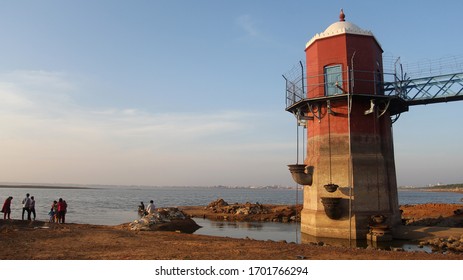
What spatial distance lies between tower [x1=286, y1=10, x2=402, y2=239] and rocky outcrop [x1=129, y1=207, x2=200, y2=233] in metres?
8.71

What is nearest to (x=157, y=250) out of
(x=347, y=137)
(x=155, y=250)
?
→ (x=155, y=250)

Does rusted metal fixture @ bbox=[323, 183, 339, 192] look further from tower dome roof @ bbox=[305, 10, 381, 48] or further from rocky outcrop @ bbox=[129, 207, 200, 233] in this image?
rocky outcrop @ bbox=[129, 207, 200, 233]

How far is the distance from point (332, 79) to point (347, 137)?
3.86 metres

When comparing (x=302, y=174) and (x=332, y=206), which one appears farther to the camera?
(x=302, y=174)

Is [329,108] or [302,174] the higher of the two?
[329,108]

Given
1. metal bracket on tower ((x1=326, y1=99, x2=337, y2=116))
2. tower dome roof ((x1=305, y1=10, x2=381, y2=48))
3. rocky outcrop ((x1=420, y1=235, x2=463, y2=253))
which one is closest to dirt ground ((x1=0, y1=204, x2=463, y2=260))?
rocky outcrop ((x1=420, y1=235, x2=463, y2=253))

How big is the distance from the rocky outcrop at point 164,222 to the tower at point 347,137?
871 cm

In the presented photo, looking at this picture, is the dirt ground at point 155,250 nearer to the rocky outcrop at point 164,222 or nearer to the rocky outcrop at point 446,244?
the rocky outcrop at point 446,244

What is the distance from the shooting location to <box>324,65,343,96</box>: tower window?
72.1 ft

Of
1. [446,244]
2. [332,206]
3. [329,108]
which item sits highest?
[329,108]

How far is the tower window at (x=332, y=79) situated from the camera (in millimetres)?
21969

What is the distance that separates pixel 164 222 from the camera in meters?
23.7

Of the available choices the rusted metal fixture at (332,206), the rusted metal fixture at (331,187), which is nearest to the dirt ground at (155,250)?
the rusted metal fixture at (332,206)

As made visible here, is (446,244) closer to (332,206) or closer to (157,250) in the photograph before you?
(332,206)
